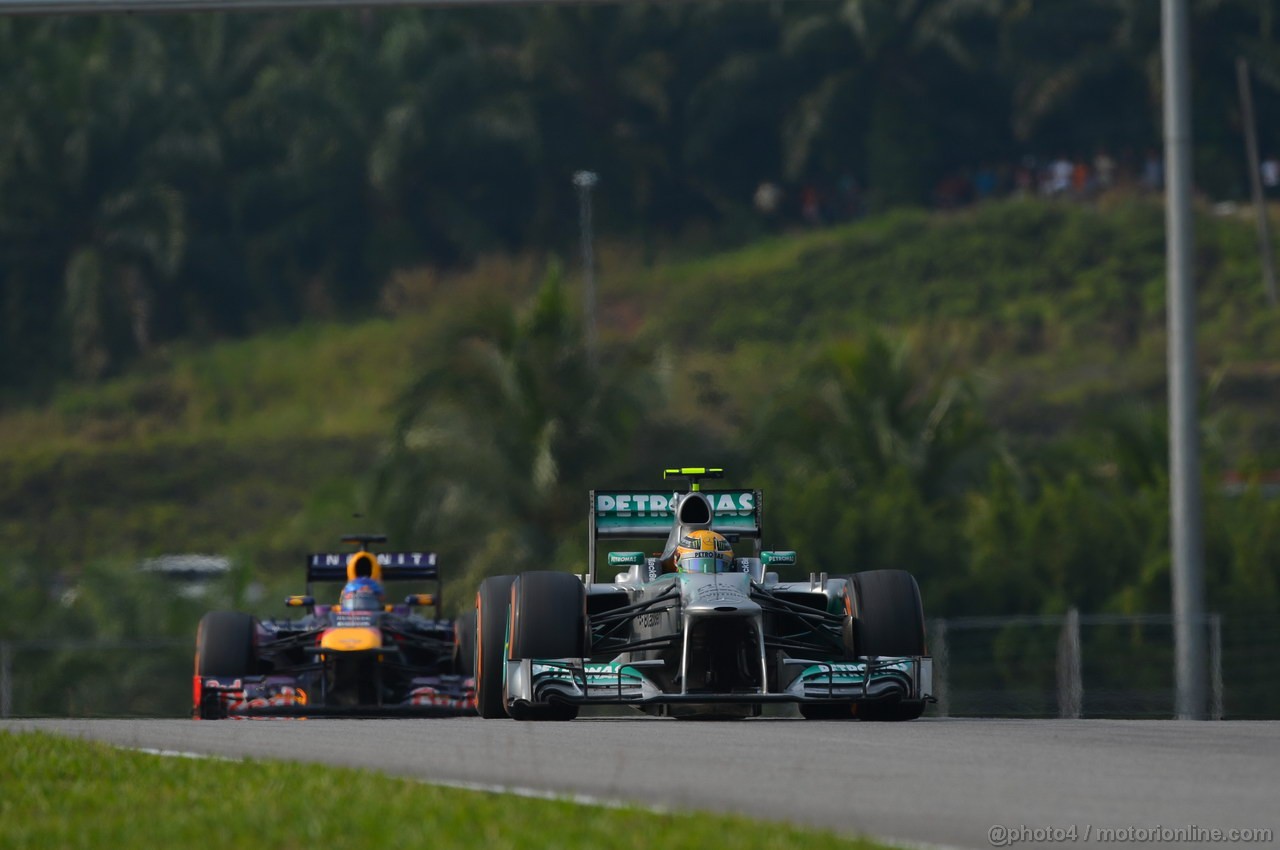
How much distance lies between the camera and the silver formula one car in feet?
49.2

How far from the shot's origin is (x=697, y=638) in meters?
15.2

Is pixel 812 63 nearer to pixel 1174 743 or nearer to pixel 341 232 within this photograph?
pixel 341 232

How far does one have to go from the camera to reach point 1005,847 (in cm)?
820

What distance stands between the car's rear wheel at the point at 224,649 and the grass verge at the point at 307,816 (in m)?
9.45

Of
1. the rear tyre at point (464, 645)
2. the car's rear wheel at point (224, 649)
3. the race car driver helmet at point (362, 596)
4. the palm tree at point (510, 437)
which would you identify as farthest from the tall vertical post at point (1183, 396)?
the palm tree at point (510, 437)

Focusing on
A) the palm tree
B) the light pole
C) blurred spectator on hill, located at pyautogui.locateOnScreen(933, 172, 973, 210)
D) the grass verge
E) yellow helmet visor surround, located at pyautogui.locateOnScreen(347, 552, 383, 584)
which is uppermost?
blurred spectator on hill, located at pyautogui.locateOnScreen(933, 172, 973, 210)

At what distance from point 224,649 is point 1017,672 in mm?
13680

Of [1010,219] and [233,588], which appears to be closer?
[233,588]

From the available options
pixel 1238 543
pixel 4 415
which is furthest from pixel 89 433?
pixel 1238 543

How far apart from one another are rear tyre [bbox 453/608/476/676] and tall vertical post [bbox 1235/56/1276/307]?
162 ft

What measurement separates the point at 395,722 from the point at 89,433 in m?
54.5

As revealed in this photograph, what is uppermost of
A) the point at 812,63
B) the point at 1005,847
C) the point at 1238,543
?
the point at 812,63

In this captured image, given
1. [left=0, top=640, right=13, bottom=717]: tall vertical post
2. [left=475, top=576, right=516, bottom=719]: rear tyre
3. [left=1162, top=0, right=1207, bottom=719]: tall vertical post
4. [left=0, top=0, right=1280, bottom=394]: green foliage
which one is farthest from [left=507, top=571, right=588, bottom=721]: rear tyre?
[left=0, top=0, right=1280, bottom=394]: green foliage

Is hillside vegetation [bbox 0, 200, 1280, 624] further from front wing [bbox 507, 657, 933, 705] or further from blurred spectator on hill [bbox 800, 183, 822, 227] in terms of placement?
front wing [bbox 507, 657, 933, 705]
